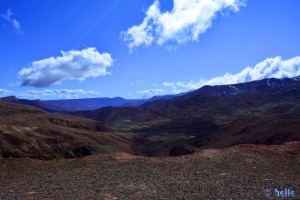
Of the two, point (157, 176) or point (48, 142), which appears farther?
point (48, 142)

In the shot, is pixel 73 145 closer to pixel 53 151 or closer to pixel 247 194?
pixel 53 151

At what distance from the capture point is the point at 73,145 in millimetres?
73625

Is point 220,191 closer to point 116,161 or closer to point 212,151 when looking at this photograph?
point 116,161

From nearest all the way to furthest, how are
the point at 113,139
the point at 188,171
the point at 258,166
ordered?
the point at 188,171 < the point at 258,166 < the point at 113,139

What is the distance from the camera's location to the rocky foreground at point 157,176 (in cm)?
1577

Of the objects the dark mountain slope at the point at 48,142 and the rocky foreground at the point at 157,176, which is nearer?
the rocky foreground at the point at 157,176

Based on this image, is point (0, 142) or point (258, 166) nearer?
point (258, 166)

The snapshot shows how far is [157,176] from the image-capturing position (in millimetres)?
18797

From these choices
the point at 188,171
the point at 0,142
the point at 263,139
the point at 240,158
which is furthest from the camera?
the point at 0,142

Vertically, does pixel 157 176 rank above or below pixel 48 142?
above

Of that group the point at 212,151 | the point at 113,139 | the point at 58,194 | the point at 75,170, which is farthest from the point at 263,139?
the point at 113,139

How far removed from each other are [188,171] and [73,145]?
56793 mm

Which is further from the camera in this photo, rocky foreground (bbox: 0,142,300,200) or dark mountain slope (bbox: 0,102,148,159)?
dark mountain slope (bbox: 0,102,148,159)

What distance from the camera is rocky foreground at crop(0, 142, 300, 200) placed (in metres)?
15.8
